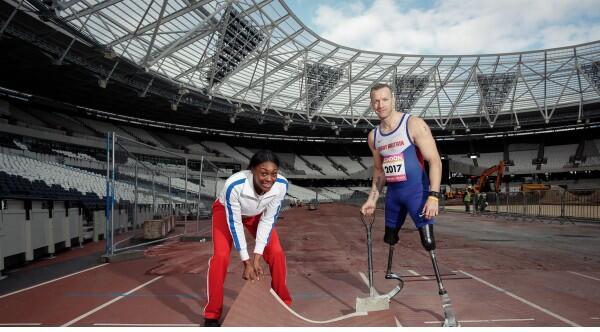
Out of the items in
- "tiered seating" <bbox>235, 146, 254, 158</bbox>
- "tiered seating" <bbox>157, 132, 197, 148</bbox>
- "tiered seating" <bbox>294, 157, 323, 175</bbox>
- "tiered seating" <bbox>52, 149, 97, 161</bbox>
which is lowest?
"tiered seating" <bbox>294, 157, 323, 175</bbox>

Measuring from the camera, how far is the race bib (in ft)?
11.1

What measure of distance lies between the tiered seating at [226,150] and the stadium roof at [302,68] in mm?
10409

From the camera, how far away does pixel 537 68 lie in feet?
123

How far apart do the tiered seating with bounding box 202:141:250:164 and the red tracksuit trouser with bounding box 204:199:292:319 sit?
46.1m

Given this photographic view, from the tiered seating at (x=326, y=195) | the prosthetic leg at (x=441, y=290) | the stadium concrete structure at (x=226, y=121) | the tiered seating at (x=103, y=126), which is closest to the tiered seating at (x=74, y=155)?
the stadium concrete structure at (x=226, y=121)

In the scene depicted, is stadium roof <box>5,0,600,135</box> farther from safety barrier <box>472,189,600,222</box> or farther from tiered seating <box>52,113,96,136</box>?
safety barrier <box>472,189,600,222</box>

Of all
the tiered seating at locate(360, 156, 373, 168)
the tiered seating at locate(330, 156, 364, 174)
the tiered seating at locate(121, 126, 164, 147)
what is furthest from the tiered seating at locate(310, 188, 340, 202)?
the tiered seating at locate(121, 126, 164, 147)

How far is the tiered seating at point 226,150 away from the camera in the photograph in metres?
49.9

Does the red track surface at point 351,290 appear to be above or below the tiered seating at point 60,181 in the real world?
below

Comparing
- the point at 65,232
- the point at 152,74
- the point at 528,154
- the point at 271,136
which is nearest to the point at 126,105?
the point at 152,74

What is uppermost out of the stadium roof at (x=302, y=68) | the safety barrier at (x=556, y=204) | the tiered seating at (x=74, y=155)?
the stadium roof at (x=302, y=68)

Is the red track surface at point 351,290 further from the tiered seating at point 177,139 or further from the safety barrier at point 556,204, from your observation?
the tiered seating at point 177,139

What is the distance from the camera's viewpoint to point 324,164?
5769cm

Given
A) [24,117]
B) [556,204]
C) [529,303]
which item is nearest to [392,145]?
[529,303]
